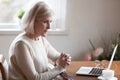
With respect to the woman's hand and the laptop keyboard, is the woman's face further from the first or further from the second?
the laptop keyboard

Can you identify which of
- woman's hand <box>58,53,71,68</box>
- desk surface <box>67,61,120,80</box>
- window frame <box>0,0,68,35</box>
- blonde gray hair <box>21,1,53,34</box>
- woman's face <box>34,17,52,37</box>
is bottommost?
desk surface <box>67,61,120,80</box>

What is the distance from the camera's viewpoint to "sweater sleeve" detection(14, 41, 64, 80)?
1727mm

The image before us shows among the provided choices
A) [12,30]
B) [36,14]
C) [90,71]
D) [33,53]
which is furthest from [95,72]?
[12,30]

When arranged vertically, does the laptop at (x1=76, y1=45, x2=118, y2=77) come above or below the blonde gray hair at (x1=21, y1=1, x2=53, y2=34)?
below

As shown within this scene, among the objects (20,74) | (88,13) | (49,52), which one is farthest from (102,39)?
(20,74)

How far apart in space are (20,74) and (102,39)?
5.06 ft

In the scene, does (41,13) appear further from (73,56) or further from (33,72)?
(73,56)

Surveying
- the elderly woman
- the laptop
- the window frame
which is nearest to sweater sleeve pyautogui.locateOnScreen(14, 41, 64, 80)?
the elderly woman

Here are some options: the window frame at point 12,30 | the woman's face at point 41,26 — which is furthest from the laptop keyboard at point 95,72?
the window frame at point 12,30

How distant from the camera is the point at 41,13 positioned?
6.04ft

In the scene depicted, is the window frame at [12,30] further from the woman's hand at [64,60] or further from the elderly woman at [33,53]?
the woman's hand at [64,60]

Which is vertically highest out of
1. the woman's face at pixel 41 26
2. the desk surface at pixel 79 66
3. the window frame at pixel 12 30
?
the woman's face at pixel 41 26

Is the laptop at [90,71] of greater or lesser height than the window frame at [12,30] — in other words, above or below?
below

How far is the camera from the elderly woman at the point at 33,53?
1.74 m
